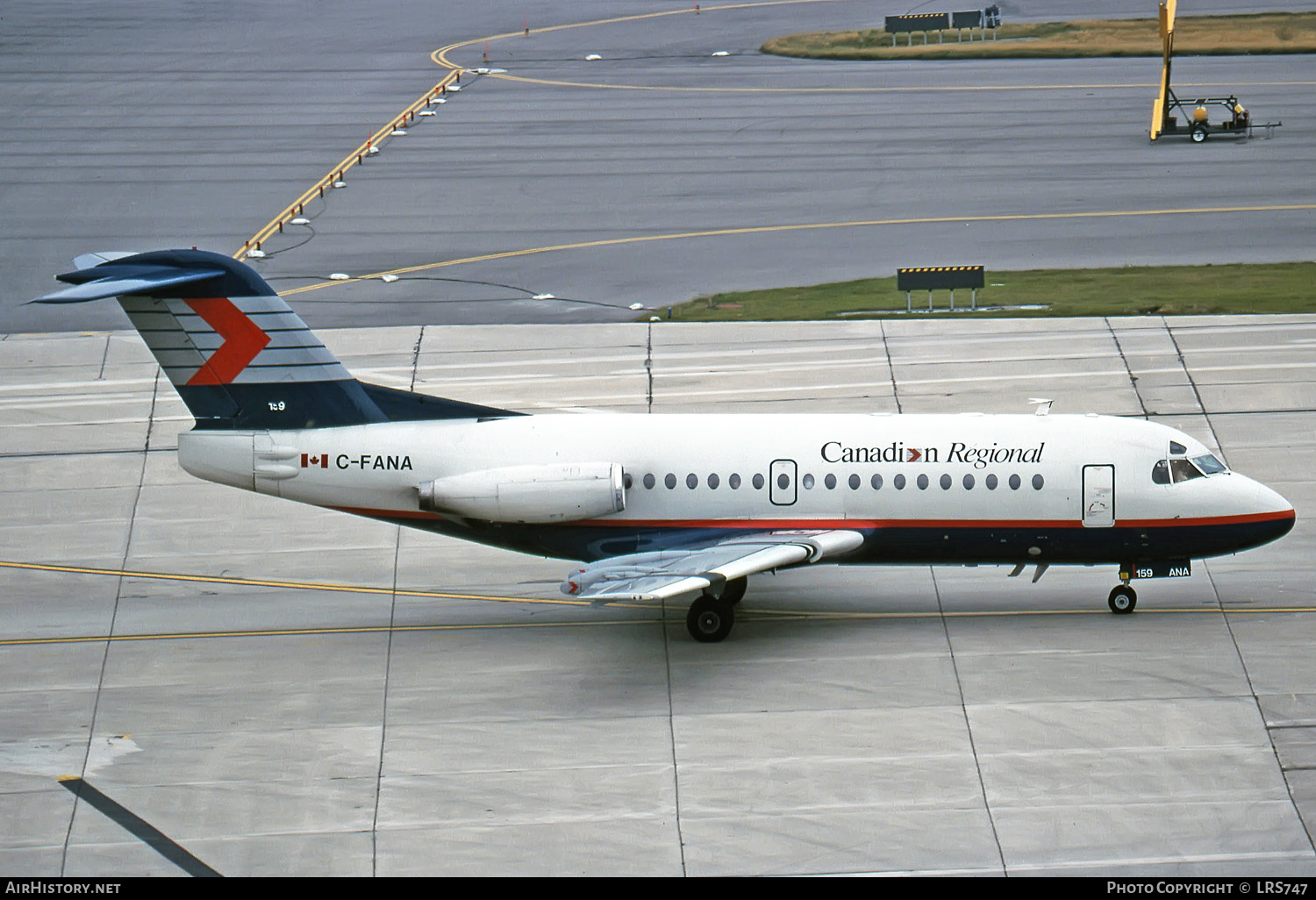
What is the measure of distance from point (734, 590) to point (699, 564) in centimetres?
250

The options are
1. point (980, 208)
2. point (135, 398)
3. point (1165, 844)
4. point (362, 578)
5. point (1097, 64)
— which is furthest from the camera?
point (1097, 64)

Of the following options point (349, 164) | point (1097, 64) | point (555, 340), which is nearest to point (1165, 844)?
point (555, 340)

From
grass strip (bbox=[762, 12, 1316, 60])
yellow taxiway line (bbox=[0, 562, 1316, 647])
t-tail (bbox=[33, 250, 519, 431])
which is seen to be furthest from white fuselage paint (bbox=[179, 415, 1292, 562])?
grass strip (bbox=[762, 12, 1316, 60])

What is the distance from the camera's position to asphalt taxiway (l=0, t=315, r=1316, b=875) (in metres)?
22.8

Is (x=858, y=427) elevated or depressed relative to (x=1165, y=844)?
elevated

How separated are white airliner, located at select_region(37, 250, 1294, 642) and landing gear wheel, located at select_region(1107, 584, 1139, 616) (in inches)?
27.7

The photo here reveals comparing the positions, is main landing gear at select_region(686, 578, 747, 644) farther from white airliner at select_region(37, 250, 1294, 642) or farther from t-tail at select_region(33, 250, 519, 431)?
t-tail at select_region(33, 250, 519, 431)

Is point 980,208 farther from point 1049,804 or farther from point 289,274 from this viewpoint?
point 1049,804

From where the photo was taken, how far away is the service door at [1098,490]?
92.4ft

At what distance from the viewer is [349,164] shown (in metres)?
58.1

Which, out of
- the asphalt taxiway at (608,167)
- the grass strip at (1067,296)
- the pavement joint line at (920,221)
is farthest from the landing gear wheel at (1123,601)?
the pavement joint line at (920,221)

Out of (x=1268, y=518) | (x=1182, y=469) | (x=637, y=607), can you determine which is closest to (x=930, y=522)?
(x=1182, y=469)

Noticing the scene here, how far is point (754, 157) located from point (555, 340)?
17859 mm

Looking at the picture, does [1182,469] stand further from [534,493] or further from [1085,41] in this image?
[1085,41]
